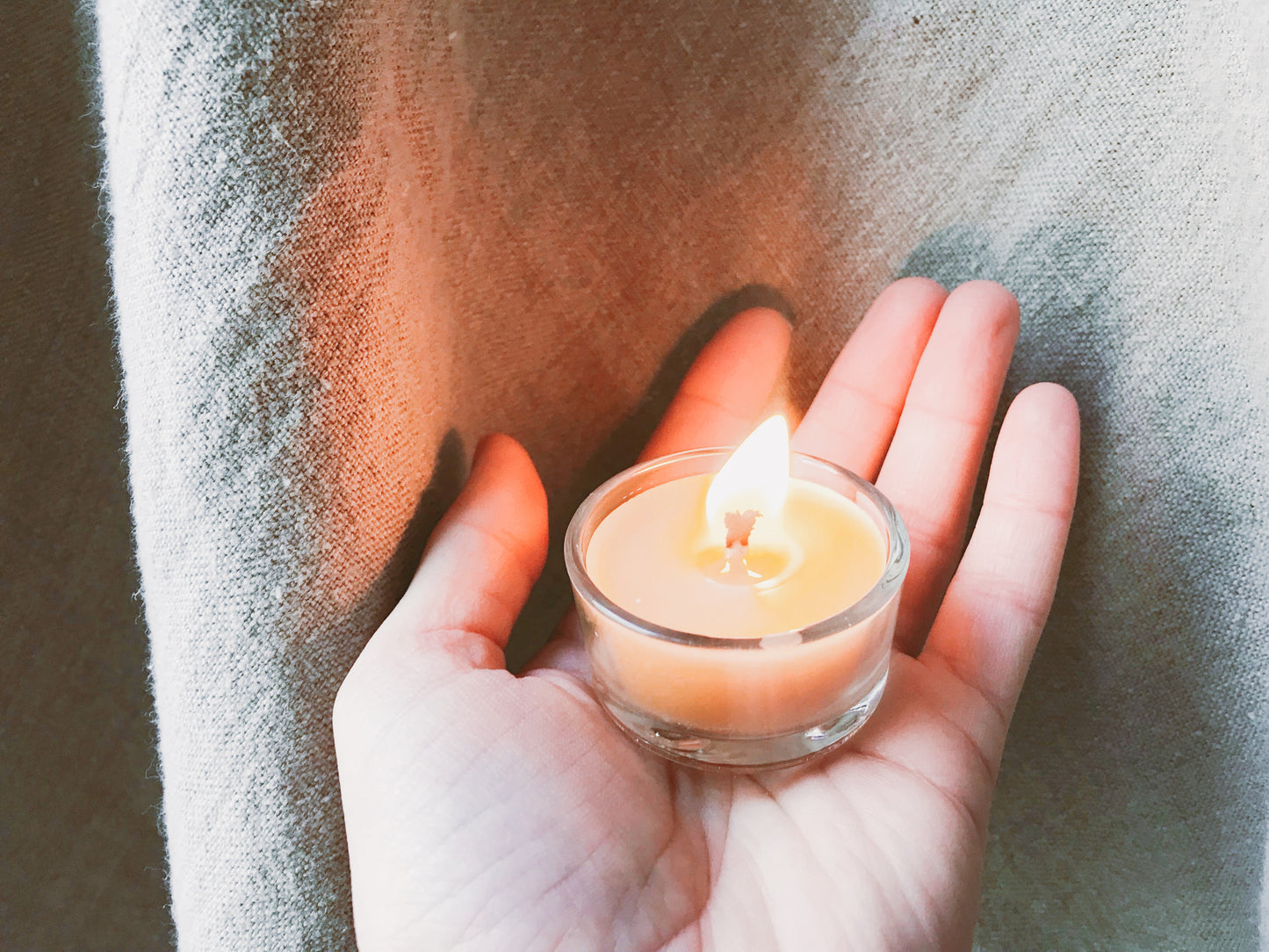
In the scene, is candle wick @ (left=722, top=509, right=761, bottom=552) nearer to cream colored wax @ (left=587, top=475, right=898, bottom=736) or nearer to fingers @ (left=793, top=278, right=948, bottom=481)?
cream colored wax @ (left=587, top=475, right=898, bottom=736)

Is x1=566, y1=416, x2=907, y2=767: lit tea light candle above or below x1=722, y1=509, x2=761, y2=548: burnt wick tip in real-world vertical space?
below

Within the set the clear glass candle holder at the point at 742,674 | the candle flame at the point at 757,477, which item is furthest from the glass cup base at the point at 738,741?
the candle flame at the point at 757,477

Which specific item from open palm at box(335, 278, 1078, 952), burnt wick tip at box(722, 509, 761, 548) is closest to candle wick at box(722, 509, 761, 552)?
burnt wick tip at box(722, 509, 761, 548)

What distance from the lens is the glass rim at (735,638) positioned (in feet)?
1.34

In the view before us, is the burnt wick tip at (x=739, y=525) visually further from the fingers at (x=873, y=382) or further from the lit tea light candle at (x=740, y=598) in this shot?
the fingers at (x=873, y=382)

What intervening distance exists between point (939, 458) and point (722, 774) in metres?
0.24

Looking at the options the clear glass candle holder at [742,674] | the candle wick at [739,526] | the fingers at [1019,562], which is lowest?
the fingers at [1019,562]

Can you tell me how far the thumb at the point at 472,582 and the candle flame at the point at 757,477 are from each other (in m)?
0.11

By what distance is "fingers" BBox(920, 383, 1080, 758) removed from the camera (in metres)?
0.54

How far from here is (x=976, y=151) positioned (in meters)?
0.56

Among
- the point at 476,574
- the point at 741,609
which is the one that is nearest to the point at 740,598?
the point at 741,609

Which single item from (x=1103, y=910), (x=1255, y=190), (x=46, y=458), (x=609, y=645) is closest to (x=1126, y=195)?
(x=1255, y=190)

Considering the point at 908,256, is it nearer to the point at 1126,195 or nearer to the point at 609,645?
the point at 1126,195

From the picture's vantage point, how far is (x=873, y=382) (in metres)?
0.61
